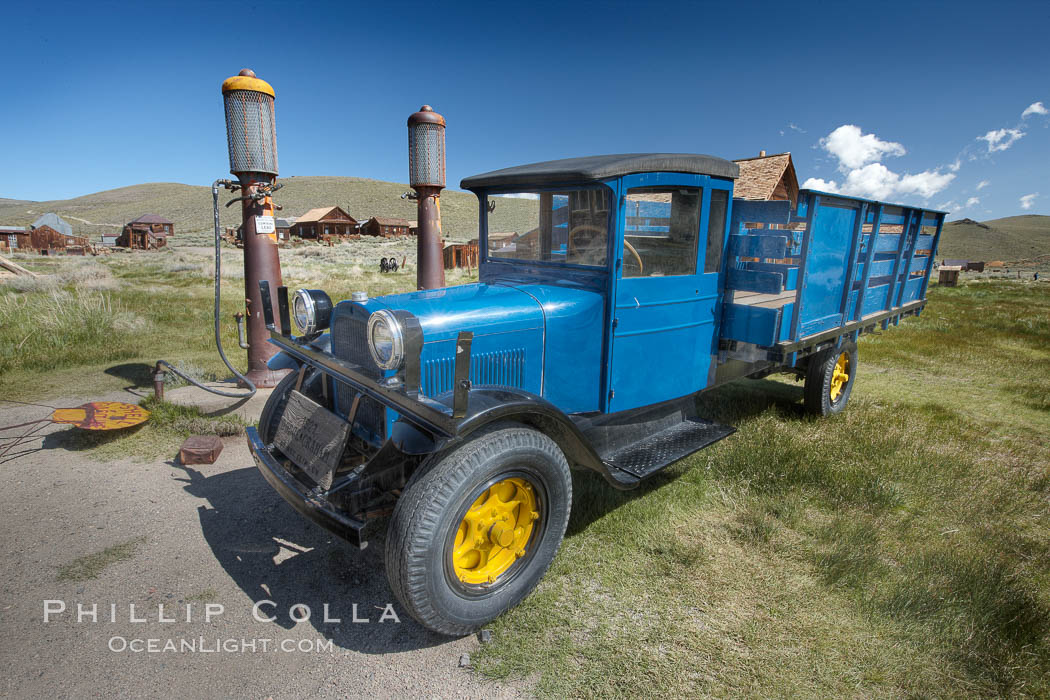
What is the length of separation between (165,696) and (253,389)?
12.3ft

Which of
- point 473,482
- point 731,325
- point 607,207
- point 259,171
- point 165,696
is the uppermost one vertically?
point 259,171

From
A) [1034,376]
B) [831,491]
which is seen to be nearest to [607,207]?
[831,491]

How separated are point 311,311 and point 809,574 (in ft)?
11.2

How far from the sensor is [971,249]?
60156 millimetres

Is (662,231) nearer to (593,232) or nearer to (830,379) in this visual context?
(593,232)

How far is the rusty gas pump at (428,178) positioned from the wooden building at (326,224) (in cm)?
4410

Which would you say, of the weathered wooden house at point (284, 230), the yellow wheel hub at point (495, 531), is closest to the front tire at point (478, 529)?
the yellow wheel hub at point (495, 531)

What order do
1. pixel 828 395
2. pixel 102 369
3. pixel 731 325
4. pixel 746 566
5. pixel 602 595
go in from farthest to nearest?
pixel 102 369 → pixel 828 395 → pixel 731 325 → pixel 746 566 → pixel 602 595

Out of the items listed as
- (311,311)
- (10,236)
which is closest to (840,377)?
(311,311)

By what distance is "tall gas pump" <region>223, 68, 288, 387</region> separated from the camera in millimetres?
5262

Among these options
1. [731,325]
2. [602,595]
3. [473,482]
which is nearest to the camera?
[473,482]

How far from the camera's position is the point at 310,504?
7.91 ft

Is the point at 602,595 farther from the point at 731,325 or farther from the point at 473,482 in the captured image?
the point at 731,325

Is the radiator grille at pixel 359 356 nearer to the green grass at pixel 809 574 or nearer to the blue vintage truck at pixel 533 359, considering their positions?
the blue vintage truck at pixel 533 359
